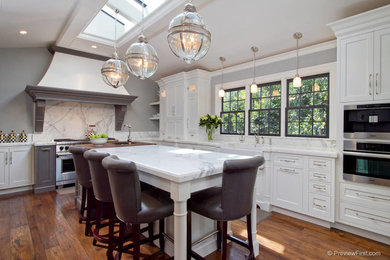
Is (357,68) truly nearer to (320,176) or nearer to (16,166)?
(320,176)

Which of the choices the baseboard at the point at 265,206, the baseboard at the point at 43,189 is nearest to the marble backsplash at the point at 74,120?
the baseboard at the point at 43,189

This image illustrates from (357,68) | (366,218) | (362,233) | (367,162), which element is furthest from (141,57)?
(362,233)

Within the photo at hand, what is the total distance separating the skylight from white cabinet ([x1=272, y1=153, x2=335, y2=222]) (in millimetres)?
3117

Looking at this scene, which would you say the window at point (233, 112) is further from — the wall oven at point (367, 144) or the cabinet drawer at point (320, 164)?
the wall oven at point (367, 144)

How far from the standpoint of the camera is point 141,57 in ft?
8.09

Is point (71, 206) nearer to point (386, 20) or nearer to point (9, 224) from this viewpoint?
point (9, 224)

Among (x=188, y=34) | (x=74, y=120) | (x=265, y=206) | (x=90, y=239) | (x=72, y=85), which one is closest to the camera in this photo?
(x=188, y=34)

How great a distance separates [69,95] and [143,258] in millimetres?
3670

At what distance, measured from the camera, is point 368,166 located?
2.45 meters

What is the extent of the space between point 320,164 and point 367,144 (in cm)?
56

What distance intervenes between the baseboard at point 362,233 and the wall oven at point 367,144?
2.00 ft

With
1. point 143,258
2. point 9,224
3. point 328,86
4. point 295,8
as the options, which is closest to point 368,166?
point 328,86

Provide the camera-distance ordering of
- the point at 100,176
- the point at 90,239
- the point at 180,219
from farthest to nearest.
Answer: the point at 90,239, the point at 100,176, the point at 180,219

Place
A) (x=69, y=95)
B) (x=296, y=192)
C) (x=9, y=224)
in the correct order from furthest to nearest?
(x=69, y=95) < (x=296, y=192) < (x=9, y=224)
